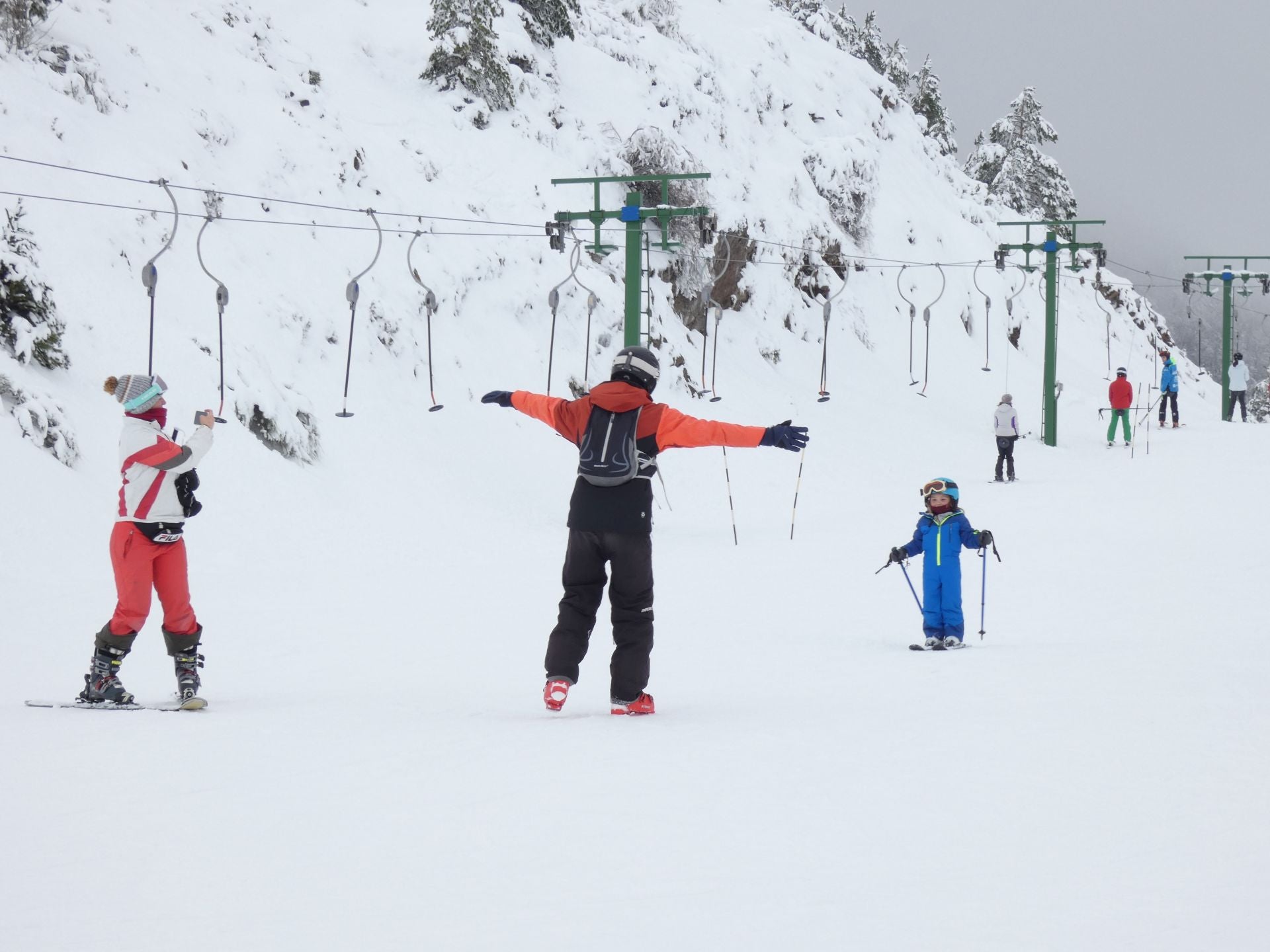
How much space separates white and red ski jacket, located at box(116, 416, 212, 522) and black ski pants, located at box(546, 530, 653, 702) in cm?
220

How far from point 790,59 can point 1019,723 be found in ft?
120

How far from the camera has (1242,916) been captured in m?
3.47

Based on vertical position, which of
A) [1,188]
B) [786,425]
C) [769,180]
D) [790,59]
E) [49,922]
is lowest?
[49,922]

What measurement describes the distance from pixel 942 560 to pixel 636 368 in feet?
11.8

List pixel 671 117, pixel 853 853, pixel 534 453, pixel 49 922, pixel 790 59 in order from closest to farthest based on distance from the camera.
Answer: pixel 49 922
pixel 853 853
pixel 534 453
pixel 671 117
pixel 790 59

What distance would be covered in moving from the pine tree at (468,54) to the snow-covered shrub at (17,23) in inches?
365

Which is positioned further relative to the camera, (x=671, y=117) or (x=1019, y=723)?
(x=671, y=117)

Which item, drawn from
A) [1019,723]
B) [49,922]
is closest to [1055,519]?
[1019,723]

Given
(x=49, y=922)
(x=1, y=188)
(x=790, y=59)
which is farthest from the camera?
(x=790, y=59)

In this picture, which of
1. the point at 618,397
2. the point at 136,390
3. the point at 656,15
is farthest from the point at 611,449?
the point at 656,15

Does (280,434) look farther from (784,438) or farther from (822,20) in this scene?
(822,20)

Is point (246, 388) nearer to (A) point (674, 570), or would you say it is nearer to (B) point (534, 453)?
(B) point (534, 453)

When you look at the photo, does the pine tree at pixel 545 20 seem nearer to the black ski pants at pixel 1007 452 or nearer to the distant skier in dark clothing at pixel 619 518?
the black ski pants at pixel 1007 452

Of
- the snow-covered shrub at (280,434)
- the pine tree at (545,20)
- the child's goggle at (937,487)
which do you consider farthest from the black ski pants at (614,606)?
the pine tree at (545,20)
